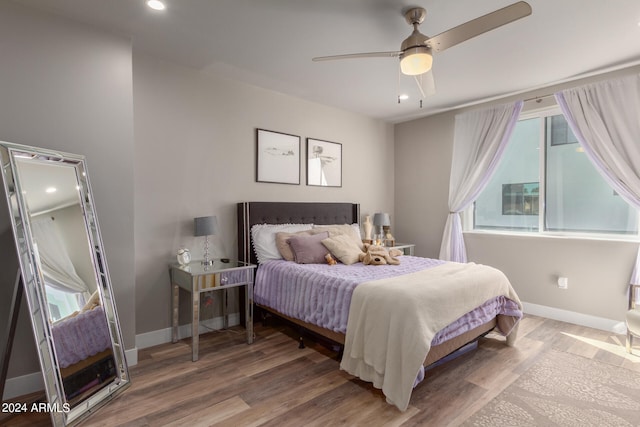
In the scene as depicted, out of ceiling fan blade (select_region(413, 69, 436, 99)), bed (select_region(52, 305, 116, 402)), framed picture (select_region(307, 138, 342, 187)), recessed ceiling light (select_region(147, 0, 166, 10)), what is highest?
recessed ceiling light (select_region(147, 0, 166, 10))

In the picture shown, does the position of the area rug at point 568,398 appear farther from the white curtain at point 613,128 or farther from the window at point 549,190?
the window at point 549,190

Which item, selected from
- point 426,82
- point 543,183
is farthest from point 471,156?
point 426,82

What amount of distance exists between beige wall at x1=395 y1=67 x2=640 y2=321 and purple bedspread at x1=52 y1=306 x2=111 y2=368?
4.16m

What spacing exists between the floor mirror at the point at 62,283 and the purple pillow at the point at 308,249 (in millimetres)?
1618

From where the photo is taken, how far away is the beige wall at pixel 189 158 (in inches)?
117

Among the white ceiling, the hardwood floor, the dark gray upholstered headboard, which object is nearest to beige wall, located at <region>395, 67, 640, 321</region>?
the hardwood floor

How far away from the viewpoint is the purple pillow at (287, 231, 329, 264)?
10.7 feet

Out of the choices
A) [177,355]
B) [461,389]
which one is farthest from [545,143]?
[177,355]

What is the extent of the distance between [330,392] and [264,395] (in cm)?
45

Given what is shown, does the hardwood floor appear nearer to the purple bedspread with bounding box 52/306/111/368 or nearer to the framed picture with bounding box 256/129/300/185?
the purple bedspread with bounding box 52/306/111/368

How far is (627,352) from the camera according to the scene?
284 centimetres

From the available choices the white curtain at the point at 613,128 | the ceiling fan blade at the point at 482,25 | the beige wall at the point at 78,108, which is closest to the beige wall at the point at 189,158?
the beige wall at the point at 78,108

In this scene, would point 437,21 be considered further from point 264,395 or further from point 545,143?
point 264,395

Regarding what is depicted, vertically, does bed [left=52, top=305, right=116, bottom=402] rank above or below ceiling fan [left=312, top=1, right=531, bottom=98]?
below
